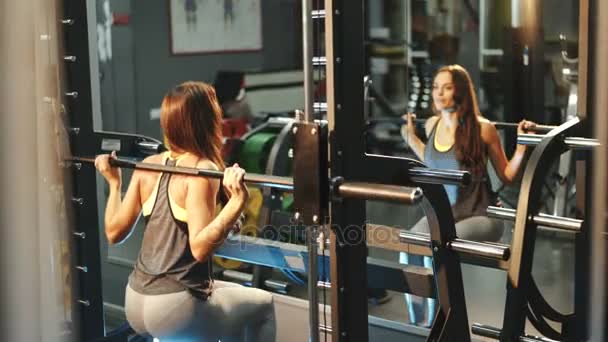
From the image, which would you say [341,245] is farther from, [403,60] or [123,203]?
[403,60]

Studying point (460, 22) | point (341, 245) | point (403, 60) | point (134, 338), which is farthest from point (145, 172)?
point (403, 60)

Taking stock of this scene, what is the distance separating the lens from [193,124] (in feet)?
8.38

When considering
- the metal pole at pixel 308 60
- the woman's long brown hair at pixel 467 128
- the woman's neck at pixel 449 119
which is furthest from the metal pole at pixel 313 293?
the woman's neck at pixel 449 119

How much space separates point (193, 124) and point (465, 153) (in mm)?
1404

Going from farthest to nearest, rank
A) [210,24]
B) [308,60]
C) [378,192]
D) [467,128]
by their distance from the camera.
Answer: [210,24] < [467,128] < [308,60] < [378,192]

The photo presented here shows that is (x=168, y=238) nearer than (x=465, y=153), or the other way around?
(x=168, y=238)

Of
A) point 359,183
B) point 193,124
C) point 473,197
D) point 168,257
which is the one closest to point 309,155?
point 359,183

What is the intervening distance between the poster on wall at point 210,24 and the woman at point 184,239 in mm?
1058

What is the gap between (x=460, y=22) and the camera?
16.6 feet

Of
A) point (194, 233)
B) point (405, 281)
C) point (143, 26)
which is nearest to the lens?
point (194, 233)

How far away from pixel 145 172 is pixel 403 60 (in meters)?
4.43

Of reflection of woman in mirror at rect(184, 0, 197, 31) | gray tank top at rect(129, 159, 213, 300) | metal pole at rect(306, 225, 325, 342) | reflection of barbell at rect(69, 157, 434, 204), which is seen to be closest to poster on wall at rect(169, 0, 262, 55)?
reflection of woman in mirror at rect(184, 0, 197, 31)

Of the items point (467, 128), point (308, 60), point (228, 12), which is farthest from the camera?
point (228, 12)

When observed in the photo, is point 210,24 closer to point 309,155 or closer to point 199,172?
point 199,172
